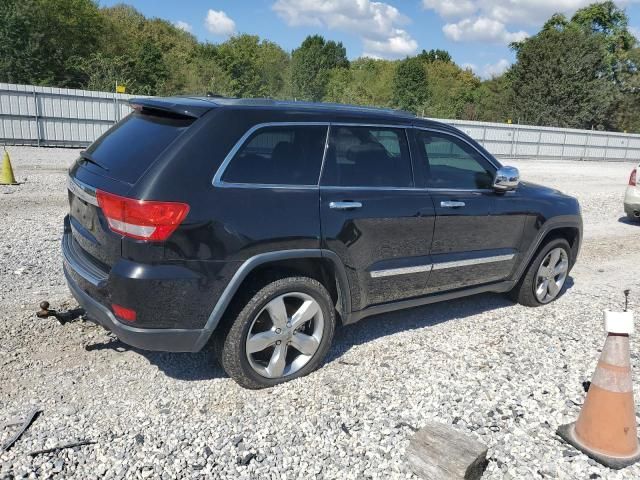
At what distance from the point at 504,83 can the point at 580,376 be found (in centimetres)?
5572

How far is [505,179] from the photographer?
4.50m

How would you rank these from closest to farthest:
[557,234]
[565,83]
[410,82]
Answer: [557,234] < [565,83] < [410,82]

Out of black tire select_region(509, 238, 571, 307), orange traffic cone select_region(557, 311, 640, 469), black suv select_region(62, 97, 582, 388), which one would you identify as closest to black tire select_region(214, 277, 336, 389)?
black suv select_region(62, 97, 582, 388)

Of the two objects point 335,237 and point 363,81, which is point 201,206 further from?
point 363,81

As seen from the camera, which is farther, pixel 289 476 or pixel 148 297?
pixel 148 297

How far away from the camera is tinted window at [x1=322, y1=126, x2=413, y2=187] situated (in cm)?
364

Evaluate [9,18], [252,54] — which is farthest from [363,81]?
[9,18]

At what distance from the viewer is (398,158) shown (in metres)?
4.02

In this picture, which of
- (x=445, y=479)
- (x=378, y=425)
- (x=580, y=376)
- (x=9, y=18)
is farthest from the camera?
(x=9, y=18)

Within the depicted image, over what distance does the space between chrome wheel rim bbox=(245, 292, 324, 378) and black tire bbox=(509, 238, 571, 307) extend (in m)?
2.53

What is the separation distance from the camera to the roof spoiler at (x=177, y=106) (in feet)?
10.7

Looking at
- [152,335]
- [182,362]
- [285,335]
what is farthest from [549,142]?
[152,335]

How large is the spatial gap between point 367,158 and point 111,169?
5.69 feet

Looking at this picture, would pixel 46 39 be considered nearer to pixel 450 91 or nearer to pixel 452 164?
pixel 452 164
